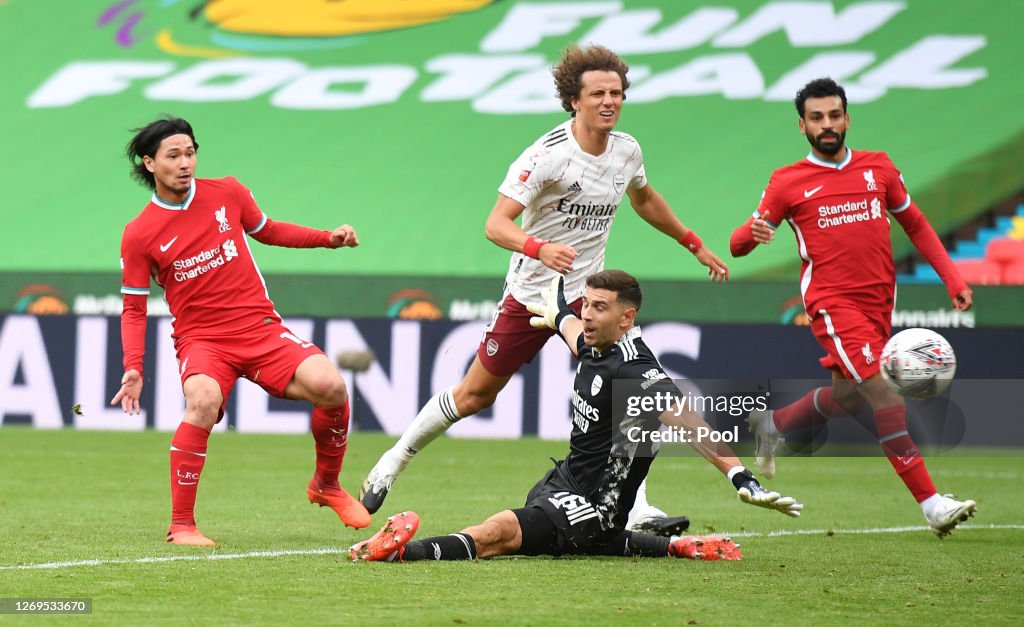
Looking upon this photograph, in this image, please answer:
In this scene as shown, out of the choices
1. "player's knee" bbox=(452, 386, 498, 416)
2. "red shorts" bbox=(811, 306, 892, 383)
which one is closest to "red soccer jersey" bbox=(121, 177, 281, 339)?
"player's knee" bbox=(452, 386, 498, 416)

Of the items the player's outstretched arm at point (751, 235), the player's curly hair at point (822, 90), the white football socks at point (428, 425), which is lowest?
the white football socks at point (428, 425)

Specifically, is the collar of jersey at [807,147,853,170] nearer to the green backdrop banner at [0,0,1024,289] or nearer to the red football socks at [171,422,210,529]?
the red football socks at [171,422,210,529]

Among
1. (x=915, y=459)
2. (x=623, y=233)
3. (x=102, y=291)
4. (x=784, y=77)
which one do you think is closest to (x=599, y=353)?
(x=915, y=459)

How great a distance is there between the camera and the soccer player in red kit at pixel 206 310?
7059mm

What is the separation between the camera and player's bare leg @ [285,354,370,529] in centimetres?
727

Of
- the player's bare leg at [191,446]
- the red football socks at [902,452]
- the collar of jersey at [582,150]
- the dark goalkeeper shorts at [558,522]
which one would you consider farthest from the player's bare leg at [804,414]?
the player's bare leg at [191,446]

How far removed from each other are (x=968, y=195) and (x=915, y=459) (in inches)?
438

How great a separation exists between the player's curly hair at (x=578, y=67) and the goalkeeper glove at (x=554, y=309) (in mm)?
876

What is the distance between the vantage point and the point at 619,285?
6340 millimetres

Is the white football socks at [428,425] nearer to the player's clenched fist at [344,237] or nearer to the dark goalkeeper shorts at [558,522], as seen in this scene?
the player's clenched fist at [344,237]

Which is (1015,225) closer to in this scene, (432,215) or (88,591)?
(432,215)

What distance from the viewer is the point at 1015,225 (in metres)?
17.7

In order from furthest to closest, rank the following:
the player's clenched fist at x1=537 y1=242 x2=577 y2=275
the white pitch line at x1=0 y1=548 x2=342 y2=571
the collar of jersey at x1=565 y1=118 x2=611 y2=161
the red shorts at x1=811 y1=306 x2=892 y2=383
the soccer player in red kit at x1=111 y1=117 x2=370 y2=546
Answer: the red shorts at x1=811 y1=306 x2=892 y2=383 → the collar of jersey at x1=565 y1=118 x2=611 y2=161 → the soccer player in red kit at x1=111 y1=117 x2=370 y2=546 → the player's clenched fist at x1=537 y1=242 x2=577 y2=275 → the white pitch line at x1=0 y1=548 x2=342 y2=571

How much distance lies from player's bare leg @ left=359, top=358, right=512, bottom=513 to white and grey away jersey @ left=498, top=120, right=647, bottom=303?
0.46m
